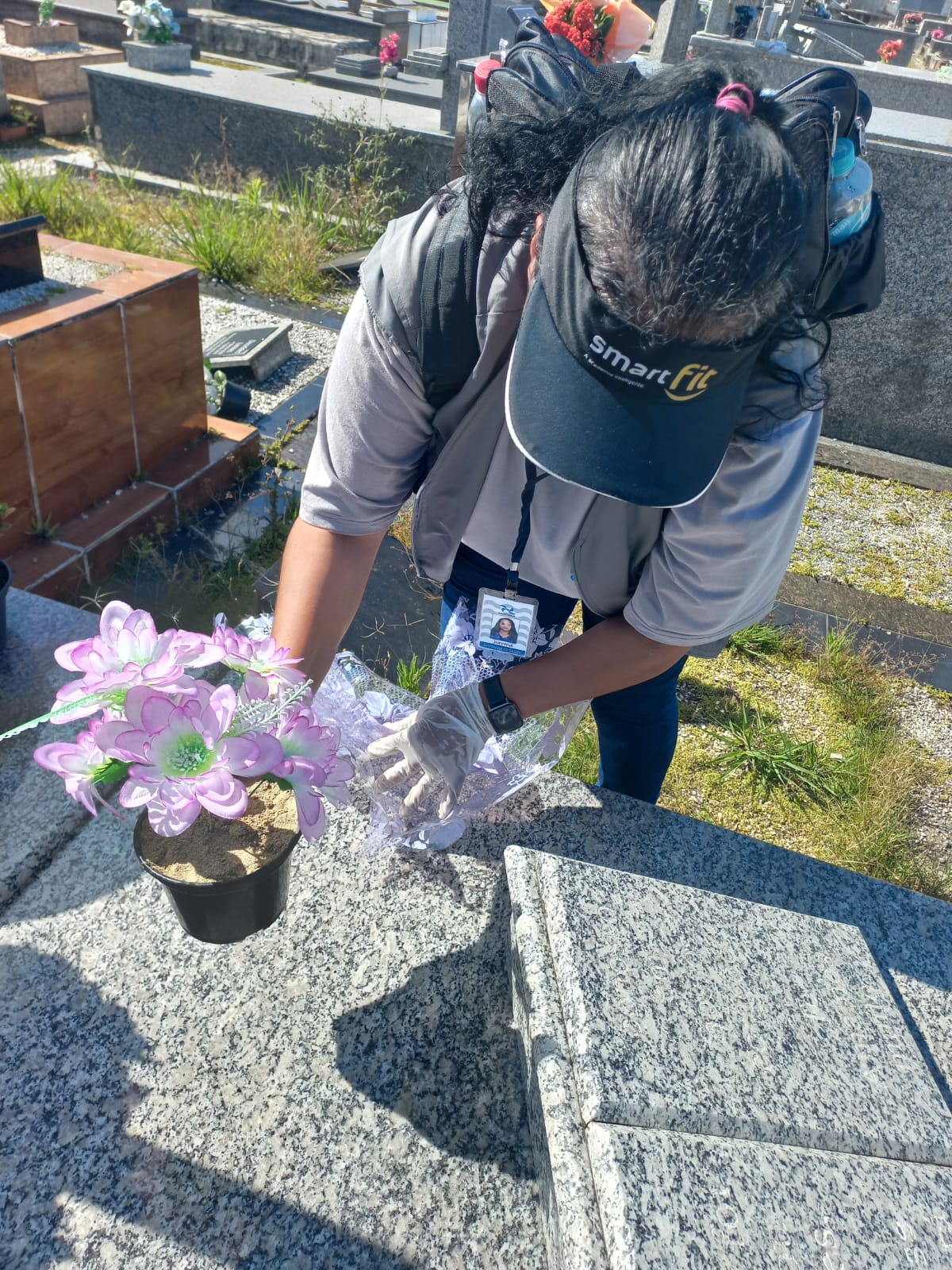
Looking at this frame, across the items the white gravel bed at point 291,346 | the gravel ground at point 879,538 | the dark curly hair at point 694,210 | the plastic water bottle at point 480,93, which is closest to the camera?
the dark curly hair at point 694,210

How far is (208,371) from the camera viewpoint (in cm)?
450

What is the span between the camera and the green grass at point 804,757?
2.72 meters

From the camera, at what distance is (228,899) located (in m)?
1.25

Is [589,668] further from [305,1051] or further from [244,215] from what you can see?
[244,215]

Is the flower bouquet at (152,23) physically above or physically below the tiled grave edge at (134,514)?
above

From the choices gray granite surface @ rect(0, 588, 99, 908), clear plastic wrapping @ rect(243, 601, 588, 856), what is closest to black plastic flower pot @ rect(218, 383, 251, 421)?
gray granite surface @ rect(0, 588, 99, 908)

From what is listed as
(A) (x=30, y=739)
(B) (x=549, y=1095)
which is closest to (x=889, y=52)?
(A) (x=30, y=739)

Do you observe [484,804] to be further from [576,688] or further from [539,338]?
[539,338]

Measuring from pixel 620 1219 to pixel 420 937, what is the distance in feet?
2.02

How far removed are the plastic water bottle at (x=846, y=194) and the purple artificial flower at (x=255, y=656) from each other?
947 millimetres

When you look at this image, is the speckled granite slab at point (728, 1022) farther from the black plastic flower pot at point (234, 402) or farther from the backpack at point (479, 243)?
the black plastic flower pot at point (234, 402)

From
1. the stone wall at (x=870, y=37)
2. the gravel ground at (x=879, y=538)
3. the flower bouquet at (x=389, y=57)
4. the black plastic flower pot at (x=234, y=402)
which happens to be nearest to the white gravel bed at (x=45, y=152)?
the flower bouquet at (x=389, y=57)

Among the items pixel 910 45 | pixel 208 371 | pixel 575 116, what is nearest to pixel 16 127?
pixel 208 371

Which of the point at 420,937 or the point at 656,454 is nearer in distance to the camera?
the point at 656,454
